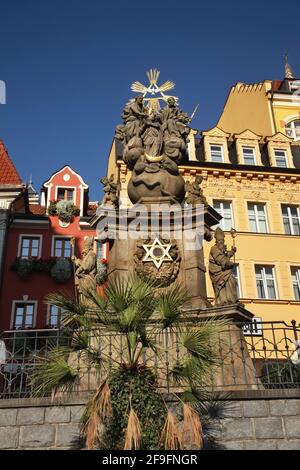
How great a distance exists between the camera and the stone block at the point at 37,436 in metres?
7.39

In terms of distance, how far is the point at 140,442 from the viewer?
5.44m

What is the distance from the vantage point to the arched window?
3338cm

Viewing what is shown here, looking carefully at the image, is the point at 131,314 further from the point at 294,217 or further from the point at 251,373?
the point at 294,217

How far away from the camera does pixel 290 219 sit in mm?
27406

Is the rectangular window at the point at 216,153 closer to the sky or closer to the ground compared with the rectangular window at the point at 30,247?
closer to the sky

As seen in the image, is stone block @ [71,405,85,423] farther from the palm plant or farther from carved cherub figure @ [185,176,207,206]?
carved cherub figure @ [185,176,207,206]

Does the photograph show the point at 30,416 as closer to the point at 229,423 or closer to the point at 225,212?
the point at 229,423

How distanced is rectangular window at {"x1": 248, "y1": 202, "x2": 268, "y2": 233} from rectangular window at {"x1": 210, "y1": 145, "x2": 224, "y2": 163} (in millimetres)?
3412

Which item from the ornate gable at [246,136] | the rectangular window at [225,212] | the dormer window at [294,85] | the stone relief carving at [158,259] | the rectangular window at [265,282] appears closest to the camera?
the stone relief carving at [158,259]

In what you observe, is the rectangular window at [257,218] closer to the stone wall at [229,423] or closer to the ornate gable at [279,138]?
the ornate gable at [279,138]

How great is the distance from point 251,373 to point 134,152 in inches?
214

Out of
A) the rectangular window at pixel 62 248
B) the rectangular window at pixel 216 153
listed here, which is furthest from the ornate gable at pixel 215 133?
the rectangular window at pixel 62 248

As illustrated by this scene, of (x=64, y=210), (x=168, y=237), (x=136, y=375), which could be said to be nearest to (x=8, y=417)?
(x=136, y=375)

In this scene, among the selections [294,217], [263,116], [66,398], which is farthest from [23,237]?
[66,398]
